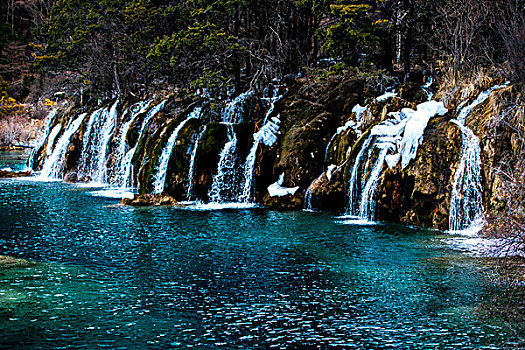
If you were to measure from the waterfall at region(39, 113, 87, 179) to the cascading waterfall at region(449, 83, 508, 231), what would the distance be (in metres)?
25.9

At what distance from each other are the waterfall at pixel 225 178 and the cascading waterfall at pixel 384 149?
20.0ft

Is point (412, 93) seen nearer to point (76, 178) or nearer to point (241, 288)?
point (241, 288)

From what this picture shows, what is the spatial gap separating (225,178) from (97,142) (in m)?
14.2

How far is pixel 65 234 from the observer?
53.9ft

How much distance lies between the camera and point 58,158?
115 ft

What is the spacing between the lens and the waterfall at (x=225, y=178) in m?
23.7

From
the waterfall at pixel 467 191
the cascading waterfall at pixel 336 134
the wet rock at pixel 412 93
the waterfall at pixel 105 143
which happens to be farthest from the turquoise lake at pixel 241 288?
the waterfall at pixel 105 143

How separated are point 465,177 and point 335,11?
1080cm

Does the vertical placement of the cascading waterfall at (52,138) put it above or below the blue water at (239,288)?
above

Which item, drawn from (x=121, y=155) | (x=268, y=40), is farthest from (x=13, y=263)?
(x=268, y=40)

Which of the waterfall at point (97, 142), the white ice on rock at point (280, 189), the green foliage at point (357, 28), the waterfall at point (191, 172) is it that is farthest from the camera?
the waterfall at point (97, 142)

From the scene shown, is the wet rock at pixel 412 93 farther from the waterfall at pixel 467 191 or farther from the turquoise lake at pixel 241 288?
the turquoise lake at pixel 241 288

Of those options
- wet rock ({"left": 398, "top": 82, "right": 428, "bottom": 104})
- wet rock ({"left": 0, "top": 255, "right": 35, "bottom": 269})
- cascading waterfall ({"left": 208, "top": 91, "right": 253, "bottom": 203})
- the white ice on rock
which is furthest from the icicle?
wet rock ({"left": 0, "top": 255, "right": 35, "bottom": 269})

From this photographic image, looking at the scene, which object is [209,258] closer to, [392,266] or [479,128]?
[392,266]
